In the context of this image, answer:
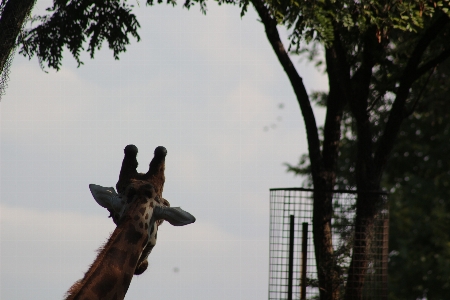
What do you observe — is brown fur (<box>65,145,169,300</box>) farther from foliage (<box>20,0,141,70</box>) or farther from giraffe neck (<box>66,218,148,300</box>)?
foliage (<box>20,0,141,70</box>)

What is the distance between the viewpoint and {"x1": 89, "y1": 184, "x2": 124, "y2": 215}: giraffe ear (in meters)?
4.64

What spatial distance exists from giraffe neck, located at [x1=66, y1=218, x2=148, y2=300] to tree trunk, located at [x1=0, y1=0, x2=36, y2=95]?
2.25 metres

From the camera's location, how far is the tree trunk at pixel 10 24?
5828mm

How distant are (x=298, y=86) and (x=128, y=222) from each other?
4.82 metres

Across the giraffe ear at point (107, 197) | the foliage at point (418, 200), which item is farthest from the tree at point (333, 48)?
the foliage at point (418, 200)

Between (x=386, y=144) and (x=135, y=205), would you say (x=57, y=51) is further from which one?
(x=386, y=144)

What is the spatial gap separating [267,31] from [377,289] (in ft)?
11.7

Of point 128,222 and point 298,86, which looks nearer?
point 128,222

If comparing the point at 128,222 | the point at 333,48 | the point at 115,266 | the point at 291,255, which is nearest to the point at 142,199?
the point at 128,222

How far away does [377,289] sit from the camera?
27.4 ft

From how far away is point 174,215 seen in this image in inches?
180

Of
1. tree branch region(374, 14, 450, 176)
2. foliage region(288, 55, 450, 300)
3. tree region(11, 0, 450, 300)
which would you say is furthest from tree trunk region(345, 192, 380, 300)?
foliage region(288, 55, 450, 300)

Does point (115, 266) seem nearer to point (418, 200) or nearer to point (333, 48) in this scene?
point (333, 48)

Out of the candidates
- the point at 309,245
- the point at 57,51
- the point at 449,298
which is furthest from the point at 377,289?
the point at 449,298
